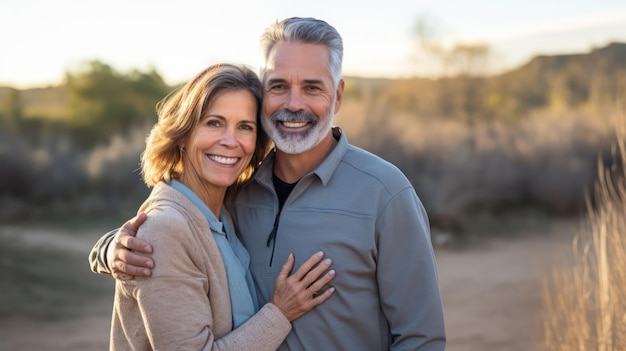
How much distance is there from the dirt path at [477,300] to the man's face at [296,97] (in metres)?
3.58

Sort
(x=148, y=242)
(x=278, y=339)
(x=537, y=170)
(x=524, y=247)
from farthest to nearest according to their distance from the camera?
Answer: (x=537, y=170) → (x=524, y=247) → (x=278, y=339) → (x=148, y=242)

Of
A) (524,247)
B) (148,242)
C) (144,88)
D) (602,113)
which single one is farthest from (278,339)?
(144,88)

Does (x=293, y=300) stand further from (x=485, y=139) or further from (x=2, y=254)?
(x=485, y=139)

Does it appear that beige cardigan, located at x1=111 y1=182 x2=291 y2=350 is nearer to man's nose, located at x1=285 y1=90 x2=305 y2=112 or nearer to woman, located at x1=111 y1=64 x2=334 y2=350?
woman, located at x1=111 y1=64 x2=334 y2=350

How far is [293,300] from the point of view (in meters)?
2.66

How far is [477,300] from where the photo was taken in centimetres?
916

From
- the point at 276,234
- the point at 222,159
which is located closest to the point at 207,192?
the point at 222,159

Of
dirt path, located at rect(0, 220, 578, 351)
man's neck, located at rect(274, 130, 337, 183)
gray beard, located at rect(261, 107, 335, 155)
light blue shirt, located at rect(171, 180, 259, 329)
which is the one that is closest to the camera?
light blue shirt, located at rect(171, 180, 259, 329)

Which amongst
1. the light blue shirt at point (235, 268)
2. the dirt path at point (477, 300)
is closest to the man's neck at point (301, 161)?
the light blue shirt at point (235, 268)

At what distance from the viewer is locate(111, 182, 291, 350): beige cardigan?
7.86 ft

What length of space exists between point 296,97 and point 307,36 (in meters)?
0.26

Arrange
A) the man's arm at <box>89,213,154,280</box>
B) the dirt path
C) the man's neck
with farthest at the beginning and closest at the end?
the dirt path
the man's neck
the man's arm at <box>89,213,154,280</box>

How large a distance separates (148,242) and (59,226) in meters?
10.0

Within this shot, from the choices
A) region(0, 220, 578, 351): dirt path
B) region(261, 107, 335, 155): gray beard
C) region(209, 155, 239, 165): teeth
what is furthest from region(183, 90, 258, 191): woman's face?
region(0, 220, 578, 351): dirt path
